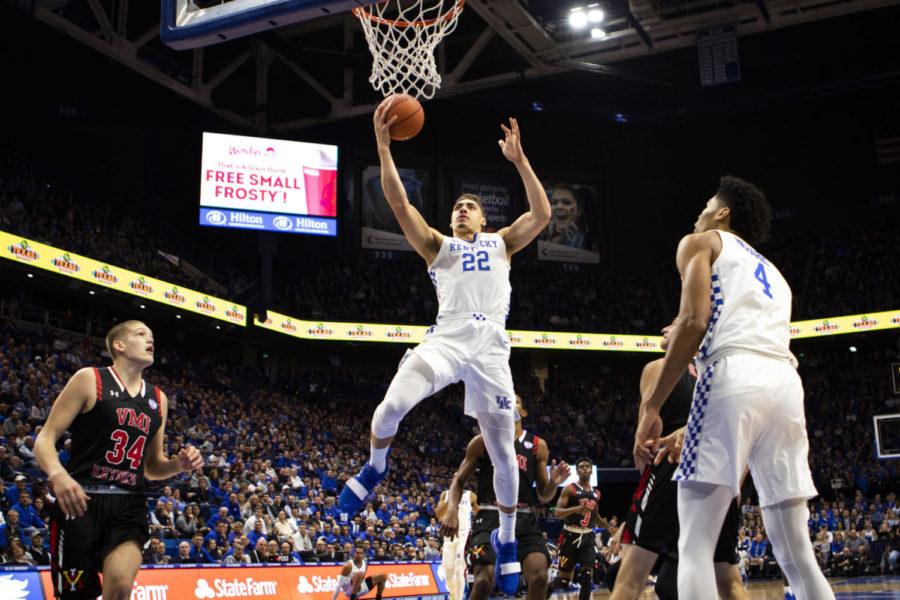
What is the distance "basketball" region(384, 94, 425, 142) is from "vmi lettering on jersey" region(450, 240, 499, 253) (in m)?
0.91

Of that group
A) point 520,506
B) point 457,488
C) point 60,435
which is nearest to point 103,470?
point 60,435

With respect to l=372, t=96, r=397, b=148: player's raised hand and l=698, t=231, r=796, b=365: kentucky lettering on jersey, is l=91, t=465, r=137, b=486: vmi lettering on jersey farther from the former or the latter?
l=698, t=231, r=796, b=365: kentucky lettering on jersey

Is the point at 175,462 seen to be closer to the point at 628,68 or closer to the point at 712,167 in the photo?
the point at 628,68

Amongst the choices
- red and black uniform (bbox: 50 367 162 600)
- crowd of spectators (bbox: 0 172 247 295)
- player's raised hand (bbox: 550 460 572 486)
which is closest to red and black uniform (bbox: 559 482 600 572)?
player's raised hand (bbox: 550 460 572 486)

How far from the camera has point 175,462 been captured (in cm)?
605

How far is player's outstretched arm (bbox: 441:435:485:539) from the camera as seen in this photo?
7469 mm

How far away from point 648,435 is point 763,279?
920mm

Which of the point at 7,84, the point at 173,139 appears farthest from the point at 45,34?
the point at 173,139

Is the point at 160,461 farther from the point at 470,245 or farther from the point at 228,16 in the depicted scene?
the point at 228,16

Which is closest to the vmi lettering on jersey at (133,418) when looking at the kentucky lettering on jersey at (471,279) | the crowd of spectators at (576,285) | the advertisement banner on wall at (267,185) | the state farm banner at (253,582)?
the kentucky lettering on jersey at (471,279)

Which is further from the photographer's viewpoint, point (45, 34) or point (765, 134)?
point (765, 134)

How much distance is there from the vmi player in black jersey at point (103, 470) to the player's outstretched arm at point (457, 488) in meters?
2.40

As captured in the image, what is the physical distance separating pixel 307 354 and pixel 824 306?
21.0 m

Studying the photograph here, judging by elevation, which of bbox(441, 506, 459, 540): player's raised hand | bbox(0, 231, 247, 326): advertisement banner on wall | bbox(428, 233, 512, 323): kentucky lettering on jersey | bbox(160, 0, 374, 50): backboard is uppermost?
bbox(0, 231, 247, 326): advertisement banner on wall
